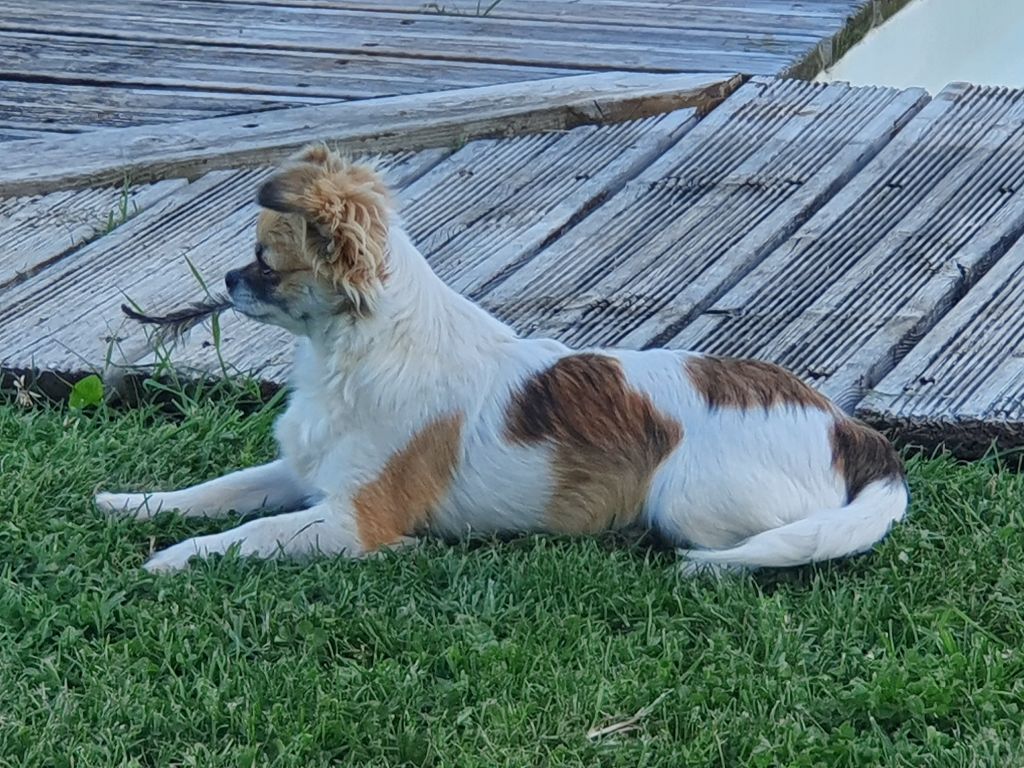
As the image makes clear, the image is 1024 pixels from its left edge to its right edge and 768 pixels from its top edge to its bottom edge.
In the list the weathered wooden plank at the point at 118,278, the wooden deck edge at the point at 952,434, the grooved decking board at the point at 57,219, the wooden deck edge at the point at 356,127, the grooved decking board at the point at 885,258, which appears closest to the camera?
the wooden deck edge at the point at 952,434

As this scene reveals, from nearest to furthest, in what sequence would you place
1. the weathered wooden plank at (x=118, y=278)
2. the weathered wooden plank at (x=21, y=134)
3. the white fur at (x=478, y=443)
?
the white fur at (x=478, y=443), the weathered wooden plank at (x=118, y=278), the weathered wooden plank at (x=21, y=134)

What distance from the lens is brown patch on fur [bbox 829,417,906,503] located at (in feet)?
11.5

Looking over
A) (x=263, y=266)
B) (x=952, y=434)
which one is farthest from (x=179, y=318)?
(x=952, y=434)

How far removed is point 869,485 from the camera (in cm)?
350

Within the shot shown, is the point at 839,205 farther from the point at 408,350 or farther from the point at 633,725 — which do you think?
the point at 633,725

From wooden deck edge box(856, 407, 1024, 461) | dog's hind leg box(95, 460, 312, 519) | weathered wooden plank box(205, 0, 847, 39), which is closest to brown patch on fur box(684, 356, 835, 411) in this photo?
wooden deck edge box(856, 407, 1024, 461)

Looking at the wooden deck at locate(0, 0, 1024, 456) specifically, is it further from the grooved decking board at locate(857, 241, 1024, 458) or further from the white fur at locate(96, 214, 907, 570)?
the white fur at locate(96, 214, 907, 570)

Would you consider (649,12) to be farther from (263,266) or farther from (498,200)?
(263,266)

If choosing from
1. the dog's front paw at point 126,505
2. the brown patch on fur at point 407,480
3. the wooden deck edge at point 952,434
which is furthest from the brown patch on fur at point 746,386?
the dog's front paw at point 126,505

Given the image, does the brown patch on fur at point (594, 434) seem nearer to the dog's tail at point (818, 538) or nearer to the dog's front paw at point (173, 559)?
the dog's tail at point (818, 538)

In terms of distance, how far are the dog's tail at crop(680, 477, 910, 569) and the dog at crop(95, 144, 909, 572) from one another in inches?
0.6

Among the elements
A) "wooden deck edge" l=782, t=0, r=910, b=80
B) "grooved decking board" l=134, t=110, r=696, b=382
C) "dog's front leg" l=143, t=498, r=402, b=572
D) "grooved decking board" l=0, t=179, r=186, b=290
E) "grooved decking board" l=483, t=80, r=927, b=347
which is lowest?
"wooden deck edge" l=782, t=0, r=910, b=80

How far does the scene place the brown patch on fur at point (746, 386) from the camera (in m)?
3.54

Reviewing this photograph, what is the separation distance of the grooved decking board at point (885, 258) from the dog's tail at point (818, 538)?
2.02ft
